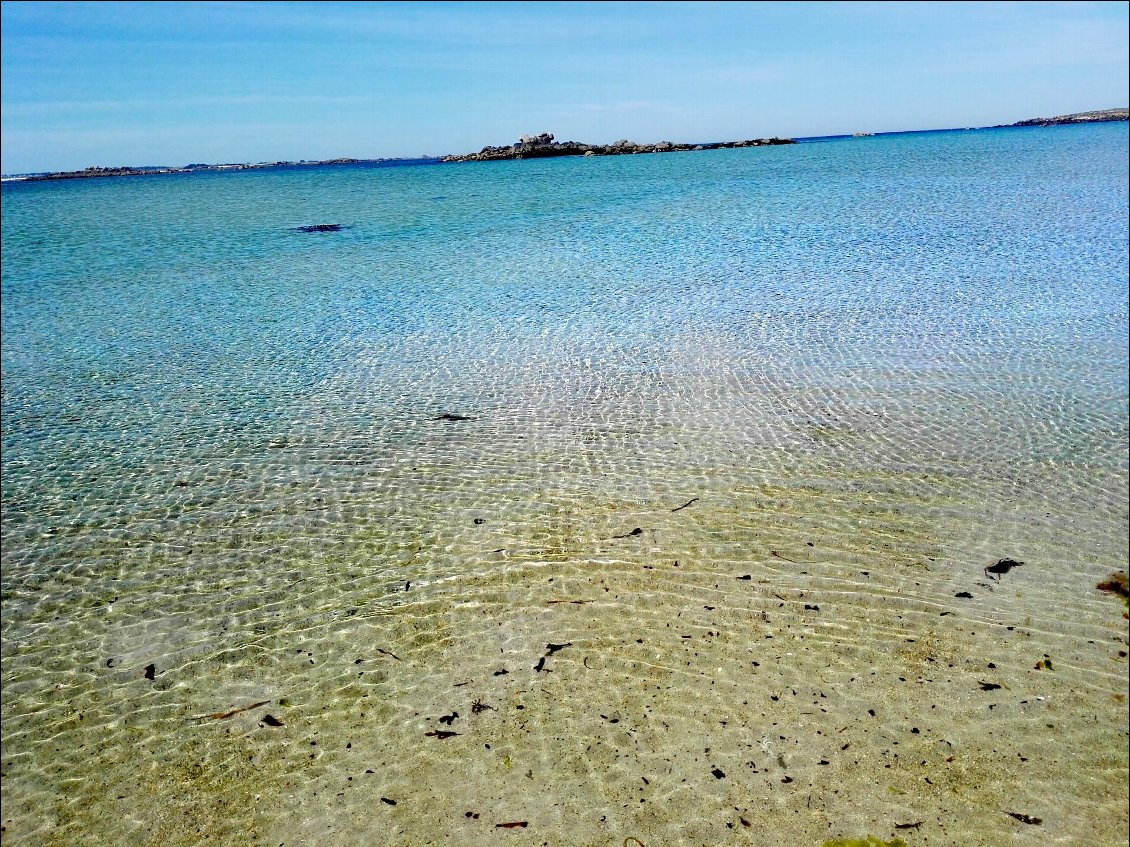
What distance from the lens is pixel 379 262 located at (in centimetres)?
1847

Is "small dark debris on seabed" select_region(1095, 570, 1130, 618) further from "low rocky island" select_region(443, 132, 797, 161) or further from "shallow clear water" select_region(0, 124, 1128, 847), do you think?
"low rocky island" select_region(443, 132, 797, 161)

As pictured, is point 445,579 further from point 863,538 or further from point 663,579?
point 863,538

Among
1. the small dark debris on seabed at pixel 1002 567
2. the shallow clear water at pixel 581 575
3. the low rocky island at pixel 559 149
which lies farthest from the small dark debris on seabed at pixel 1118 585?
the low rocky island at pixel 559 149

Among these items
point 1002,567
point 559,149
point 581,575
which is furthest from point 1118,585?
point 559,149

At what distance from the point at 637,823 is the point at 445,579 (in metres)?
2.30

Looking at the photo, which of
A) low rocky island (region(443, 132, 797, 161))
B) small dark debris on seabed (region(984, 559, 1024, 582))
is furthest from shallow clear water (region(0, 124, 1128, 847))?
low rocky island (region(443, 132, 797, 161))

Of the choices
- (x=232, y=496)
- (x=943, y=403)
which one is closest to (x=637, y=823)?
(x=232, y=496)

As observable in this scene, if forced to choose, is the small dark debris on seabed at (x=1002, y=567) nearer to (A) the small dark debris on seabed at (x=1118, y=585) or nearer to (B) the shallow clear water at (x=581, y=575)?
(B) the shallow clear water at (x=581, y=575)

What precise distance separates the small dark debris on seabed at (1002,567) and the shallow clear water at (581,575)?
66mm

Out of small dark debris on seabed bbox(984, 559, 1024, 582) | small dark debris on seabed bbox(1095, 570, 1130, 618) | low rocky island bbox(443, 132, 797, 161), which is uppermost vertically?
low rocky island bbox(443, 132, 797, 161)

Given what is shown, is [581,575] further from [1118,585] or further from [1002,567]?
[1118,585]

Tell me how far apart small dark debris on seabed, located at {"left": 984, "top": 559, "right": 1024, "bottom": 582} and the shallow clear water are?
0.07 metres

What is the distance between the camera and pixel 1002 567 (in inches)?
185

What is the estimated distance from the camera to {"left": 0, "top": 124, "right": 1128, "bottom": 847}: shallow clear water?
128 inches
